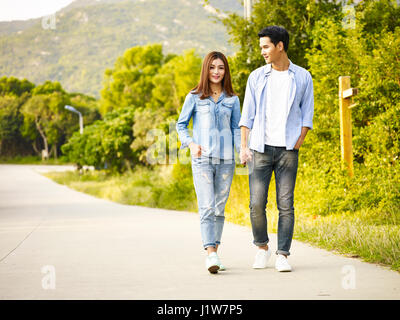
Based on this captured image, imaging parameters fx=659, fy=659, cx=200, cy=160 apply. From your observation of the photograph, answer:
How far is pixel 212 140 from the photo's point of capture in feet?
19.2

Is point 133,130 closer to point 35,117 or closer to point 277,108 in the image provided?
point 277,108

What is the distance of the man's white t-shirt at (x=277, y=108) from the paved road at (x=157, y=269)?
45.7 inches

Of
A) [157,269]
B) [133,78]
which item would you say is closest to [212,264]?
[157,269]

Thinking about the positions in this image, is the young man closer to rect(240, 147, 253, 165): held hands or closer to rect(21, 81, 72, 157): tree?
rect(240, 147, 253, 165): held hands

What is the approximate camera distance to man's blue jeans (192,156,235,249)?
5.78 metres

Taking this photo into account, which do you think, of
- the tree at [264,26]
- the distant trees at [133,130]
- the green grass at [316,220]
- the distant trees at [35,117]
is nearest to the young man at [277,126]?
the green grass at [316,220]

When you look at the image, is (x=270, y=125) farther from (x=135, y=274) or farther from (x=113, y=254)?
(x=113, y=254)

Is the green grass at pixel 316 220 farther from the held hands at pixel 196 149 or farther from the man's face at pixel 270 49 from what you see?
the man's face at pixel 270 49

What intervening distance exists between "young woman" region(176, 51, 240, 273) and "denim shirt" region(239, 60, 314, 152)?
0.82ft

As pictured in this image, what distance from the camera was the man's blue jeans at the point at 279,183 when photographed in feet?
18.5

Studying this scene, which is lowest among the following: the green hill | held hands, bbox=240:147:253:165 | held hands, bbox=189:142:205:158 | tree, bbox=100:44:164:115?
held hands, bbox=240:147:253:165

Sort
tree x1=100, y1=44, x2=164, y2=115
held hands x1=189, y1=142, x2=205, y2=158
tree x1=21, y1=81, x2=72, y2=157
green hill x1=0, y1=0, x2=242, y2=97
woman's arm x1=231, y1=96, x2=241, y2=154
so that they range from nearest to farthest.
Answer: held hands x1=189, y1=142, x2=205, y2=158, woman's arm x1=231, y1=96, x2=241, y2=154, tree x1=100, y1=44, x2=164, y2=115, tree x1=21, y1=81, x2=72, y2=157, green hill x1=0, y1=0, x2=242, y2=97

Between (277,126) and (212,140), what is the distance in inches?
23.7

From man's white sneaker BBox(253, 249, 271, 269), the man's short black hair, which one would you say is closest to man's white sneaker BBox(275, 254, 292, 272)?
man's white sneaker BBox(253, 249, 271, 269)
